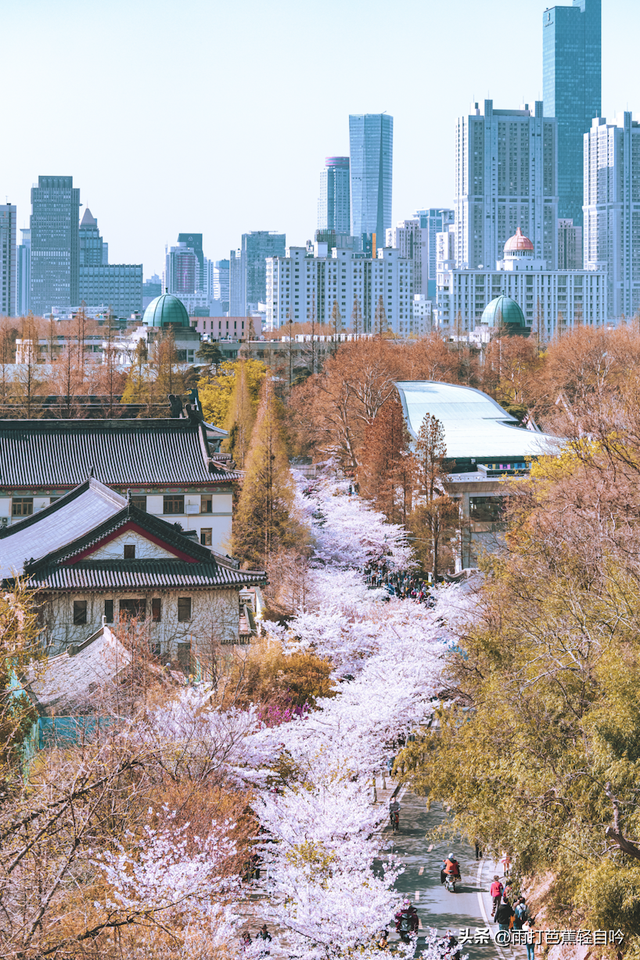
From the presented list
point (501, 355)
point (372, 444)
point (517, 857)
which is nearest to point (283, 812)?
point (517, 857)

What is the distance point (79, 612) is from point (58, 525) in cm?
598

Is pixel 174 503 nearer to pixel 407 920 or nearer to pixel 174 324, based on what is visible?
pixel 407 920

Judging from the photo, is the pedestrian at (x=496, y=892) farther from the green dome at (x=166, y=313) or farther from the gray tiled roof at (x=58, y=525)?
the green dome at (x=166, y=313)

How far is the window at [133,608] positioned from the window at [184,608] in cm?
109

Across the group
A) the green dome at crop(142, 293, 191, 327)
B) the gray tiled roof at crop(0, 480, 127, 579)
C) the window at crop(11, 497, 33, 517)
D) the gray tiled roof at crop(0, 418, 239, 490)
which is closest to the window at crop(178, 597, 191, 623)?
the gray tiled roof at crop(0, 480, 127, 579)

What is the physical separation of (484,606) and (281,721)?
6.94 m

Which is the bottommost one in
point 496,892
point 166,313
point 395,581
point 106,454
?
point 496,892

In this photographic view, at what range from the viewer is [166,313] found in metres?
125

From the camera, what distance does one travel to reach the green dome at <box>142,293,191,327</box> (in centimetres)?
12444

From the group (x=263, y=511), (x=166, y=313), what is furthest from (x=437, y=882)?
(x=166, y=313)

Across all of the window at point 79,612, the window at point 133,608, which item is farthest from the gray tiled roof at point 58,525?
the window at point 133,608

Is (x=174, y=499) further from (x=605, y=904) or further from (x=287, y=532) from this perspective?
(x=605, y=904)

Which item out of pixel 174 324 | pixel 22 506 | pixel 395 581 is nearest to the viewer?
pixel 22 506

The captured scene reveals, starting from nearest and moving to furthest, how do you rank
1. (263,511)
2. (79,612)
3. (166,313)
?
1. (79,612)
2. (263,511)
3. (166,313)
